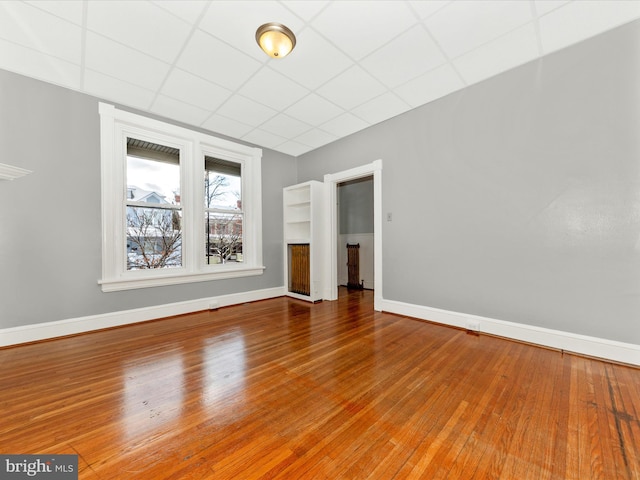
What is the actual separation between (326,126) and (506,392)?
3.78 m

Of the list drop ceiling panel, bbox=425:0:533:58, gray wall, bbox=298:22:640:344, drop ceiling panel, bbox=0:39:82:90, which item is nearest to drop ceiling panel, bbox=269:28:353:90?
drop ceiling panel, bbox=425:0:533:58

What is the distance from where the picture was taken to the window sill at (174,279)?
3.09 meters

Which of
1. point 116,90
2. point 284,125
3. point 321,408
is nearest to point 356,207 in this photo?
point 284,125

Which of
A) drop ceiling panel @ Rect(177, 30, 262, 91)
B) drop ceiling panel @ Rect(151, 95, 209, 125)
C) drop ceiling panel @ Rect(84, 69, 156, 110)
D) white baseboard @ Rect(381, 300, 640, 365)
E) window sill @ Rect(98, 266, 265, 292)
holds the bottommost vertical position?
white baseboard @ Rect(381, 300, 640, 365)

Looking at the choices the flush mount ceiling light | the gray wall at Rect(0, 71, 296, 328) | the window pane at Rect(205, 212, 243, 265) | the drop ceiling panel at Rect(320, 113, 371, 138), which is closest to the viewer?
the flush mount ceiling light

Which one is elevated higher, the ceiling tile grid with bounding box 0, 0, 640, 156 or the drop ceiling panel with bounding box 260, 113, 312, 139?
the ceiling tile grid with bounding box 0, 0, 640, 156

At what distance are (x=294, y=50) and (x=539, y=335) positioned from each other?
3.70m

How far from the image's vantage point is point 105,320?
3.04 m

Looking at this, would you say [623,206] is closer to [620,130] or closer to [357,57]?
[620,130]

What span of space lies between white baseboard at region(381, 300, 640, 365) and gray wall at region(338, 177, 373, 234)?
280 centimetres

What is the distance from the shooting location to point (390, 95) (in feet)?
10.1

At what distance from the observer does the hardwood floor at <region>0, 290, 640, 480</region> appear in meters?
1.19

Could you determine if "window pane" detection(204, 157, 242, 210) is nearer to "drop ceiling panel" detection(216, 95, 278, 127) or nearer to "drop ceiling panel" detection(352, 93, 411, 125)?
"drop ceiling panel" detection(216, 95, 278, 127)

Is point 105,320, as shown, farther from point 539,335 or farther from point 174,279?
point 539,335
